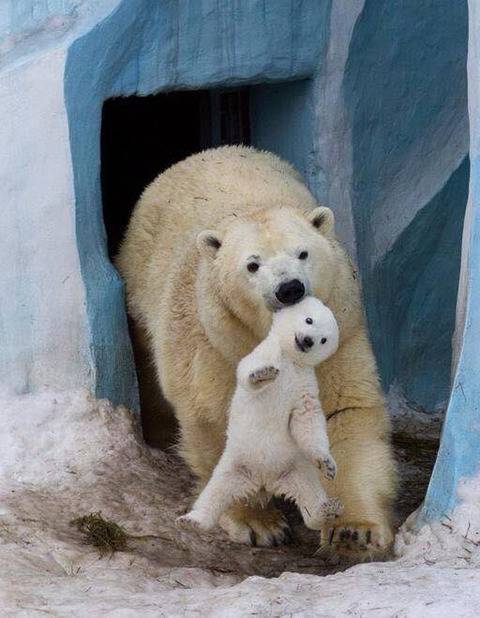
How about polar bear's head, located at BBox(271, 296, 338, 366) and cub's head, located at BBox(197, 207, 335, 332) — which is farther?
cub's head, located at BBox(197, 207, 335, 332)

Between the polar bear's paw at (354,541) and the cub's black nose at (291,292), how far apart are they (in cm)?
81

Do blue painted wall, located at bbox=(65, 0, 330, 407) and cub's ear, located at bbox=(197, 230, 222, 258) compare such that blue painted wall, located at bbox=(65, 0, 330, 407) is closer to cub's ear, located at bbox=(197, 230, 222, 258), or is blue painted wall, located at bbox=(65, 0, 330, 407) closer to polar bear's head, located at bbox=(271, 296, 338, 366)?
cub's ear, located at bbox=(197, 230, 222, 258)

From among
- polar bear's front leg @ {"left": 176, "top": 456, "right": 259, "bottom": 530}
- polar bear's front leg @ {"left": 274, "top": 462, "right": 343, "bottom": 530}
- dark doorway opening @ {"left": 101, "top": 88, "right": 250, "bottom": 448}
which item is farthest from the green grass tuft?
dark doorway opening @ {"left": 101, "top": 88, "right": 250, "bottom": 448}

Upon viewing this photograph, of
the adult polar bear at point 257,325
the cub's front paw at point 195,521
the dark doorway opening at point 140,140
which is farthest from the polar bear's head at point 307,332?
the dark doorway opening at point 140,140

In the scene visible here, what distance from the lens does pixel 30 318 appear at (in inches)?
226

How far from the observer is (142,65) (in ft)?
19.6

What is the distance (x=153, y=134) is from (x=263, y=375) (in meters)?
4.57

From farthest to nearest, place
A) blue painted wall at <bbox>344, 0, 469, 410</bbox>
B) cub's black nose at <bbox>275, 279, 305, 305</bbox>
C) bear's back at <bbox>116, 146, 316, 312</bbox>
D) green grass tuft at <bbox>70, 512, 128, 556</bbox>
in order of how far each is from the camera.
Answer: blue painted wall at <bbox>344, 0, 469, 410</bbox> < bear's back at <bbox>116, 146, 316, 312</bbox> < green grass tuft at <bbox>70, 512, 128, 556</bbox> < cub's black nose at <bbox>275, 279, 305, 305</bbox>

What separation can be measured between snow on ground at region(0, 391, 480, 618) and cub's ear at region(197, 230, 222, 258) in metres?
1.01

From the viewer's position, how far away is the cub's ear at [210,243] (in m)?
5.12

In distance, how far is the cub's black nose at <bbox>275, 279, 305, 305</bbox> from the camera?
450 cm

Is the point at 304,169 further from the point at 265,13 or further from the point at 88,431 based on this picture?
the point at 88,431

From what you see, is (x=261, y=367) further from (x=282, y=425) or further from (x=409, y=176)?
(x=409, y=176)

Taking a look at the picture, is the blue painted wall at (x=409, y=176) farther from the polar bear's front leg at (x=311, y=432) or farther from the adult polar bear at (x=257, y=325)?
the polar bear's front leg at (x=311, y=432)
